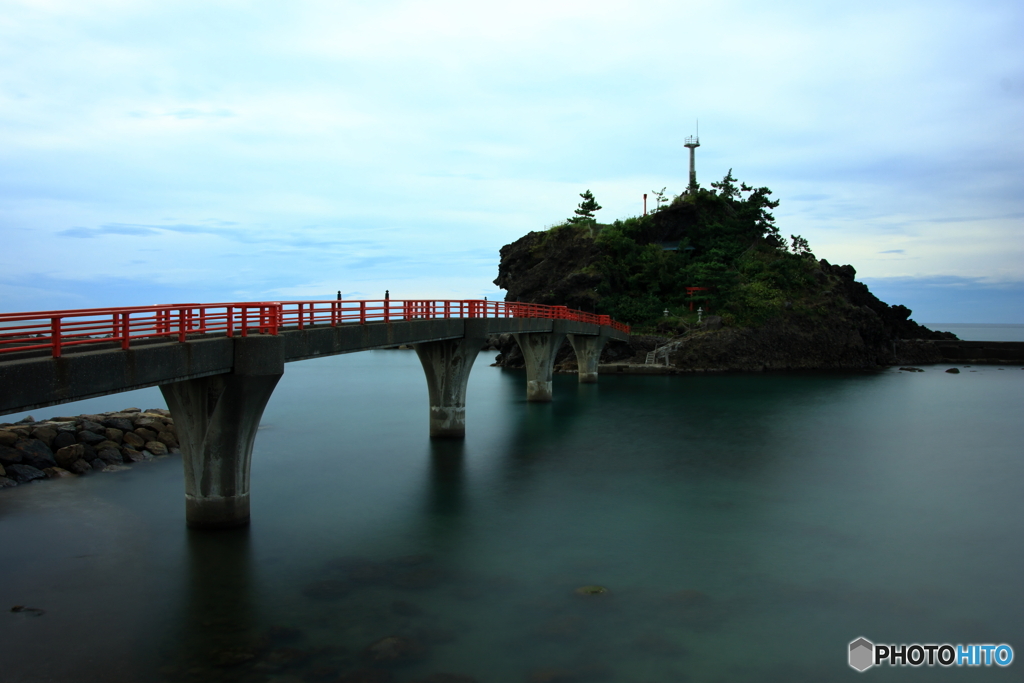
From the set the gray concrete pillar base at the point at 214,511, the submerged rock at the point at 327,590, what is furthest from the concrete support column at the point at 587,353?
the submerged rock at the point at 327,590

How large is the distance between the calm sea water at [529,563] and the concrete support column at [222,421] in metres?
1.17

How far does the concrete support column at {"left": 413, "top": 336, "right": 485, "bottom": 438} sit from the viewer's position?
105 feet

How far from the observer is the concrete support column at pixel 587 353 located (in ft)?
210

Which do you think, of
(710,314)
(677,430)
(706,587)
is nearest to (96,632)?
(706,587)

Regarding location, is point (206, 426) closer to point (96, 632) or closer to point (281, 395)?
point (96, 632)

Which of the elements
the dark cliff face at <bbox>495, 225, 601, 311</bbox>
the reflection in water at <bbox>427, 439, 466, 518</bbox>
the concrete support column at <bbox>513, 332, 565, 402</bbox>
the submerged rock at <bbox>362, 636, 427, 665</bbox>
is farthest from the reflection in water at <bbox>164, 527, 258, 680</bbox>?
the dark cliff face at <bbox>495, 225, 601, 311</bbox>

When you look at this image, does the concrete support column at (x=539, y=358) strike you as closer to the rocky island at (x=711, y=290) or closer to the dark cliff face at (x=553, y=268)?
the rocky island at (x=711, y=290)

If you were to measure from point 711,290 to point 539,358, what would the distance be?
125 feet

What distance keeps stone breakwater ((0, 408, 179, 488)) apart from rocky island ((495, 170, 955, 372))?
Result: 169ft

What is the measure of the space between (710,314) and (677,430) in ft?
140

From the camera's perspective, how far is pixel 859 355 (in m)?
87.0

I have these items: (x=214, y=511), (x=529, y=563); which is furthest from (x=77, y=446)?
(x=529, y=563)

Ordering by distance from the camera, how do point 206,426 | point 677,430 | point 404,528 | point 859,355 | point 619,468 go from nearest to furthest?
point 206,426 → point 404,528 → point 619,468 → point 677,430 → point 859,355

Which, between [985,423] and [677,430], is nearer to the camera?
[677,430]
